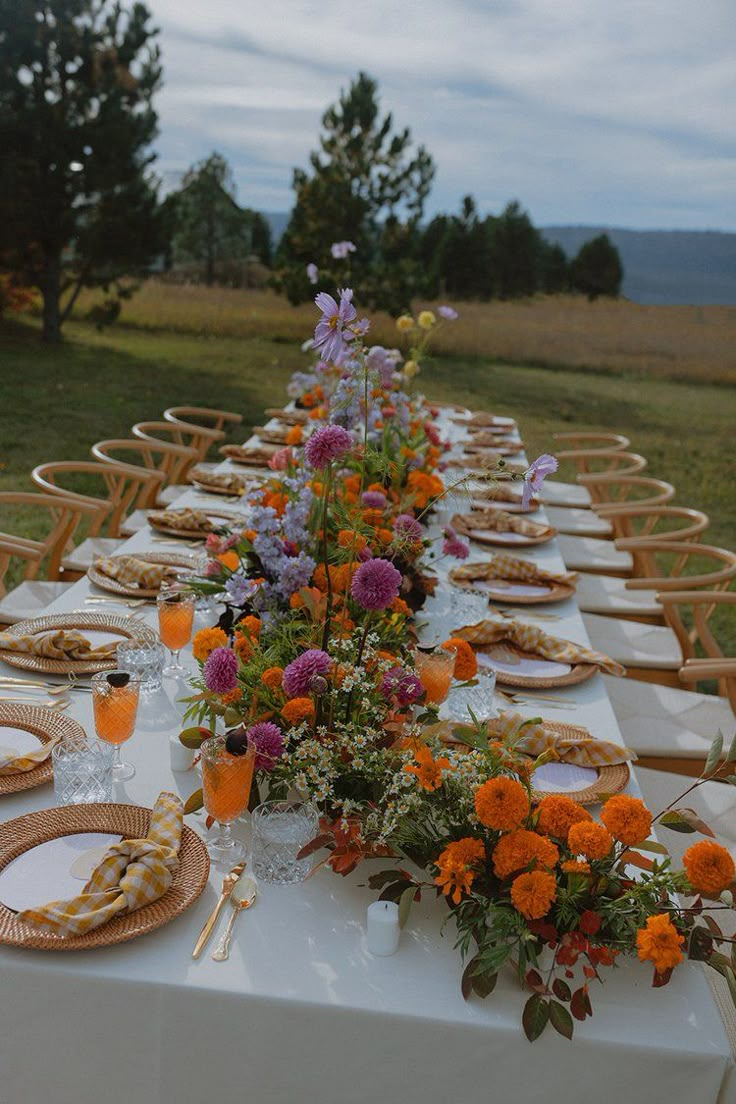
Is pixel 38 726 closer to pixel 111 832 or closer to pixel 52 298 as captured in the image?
pixel 111 832

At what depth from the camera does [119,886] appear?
129cm

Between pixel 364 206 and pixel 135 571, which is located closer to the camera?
pixel 135 571

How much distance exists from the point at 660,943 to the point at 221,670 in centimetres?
68

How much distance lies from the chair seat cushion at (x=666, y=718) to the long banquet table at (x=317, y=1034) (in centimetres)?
132

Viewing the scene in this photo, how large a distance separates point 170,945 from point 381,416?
7.64 ft

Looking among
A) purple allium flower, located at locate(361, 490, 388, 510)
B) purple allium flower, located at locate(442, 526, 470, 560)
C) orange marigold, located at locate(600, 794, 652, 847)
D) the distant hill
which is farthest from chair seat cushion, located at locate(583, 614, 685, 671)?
the distant hill

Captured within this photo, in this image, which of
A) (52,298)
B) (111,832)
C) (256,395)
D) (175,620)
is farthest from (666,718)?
(52,298)

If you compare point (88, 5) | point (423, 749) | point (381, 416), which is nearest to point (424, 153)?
point (88, 5)

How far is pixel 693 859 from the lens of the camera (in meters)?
1.18

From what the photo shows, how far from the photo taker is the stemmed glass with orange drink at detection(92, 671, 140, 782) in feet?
5.27

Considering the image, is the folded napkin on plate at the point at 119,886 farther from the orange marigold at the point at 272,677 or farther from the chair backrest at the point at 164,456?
the chair backrest at the point at 164,456

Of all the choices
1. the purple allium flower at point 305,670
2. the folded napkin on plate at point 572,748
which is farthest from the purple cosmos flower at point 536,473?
the folded napkin on plate at point 572,748

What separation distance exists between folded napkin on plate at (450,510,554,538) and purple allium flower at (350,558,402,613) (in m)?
2.10

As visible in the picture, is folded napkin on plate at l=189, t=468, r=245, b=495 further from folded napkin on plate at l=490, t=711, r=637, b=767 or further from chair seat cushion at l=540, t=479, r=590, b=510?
folded napkin on plate at l=490, t=711, r=637, b=767
